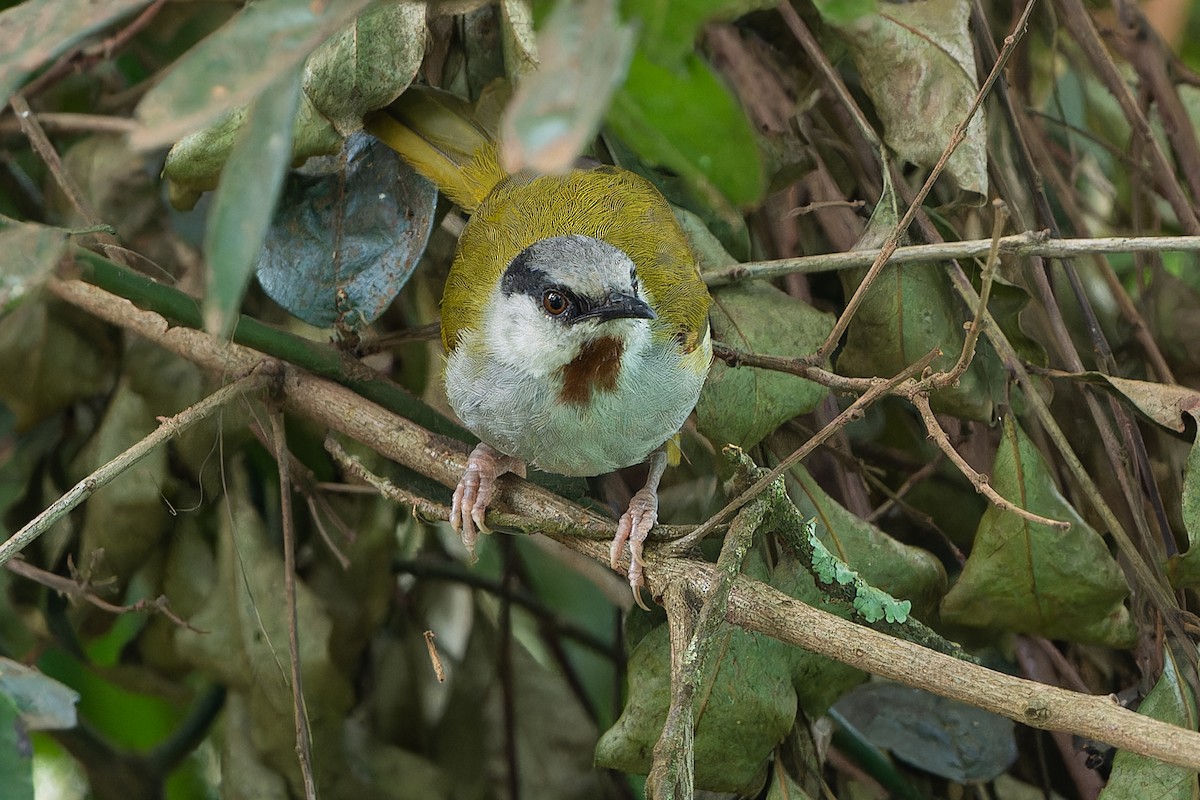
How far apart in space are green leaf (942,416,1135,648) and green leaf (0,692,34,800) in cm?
144

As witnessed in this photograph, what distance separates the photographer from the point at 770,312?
2189 mm

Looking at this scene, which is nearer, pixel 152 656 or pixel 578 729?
pixel 152 656

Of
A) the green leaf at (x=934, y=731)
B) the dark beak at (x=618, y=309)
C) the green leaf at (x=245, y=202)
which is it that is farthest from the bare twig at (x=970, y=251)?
the green leaf at (x=245, y=202)

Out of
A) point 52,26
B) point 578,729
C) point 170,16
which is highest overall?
point 52,26

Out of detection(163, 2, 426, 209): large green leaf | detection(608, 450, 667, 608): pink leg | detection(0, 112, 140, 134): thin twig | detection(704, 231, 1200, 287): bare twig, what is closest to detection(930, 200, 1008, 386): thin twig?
detection(704, 231, 1200, 287): bare twig

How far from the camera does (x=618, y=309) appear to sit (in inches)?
83.0

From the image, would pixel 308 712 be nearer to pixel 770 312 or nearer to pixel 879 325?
pixel 770 312

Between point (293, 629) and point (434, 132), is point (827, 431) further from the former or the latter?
point (434, 132)

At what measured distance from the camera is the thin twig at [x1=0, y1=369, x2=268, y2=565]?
162cm

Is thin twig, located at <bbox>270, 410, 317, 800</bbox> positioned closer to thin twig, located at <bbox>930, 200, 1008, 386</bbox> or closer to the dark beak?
the dark beak

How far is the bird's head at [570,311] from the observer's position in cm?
212

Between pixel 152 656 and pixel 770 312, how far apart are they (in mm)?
1546

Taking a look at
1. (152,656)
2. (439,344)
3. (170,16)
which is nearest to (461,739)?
(152,656)

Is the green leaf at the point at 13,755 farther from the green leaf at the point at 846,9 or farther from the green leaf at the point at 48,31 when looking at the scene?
the green leaf at the point at 846,9
